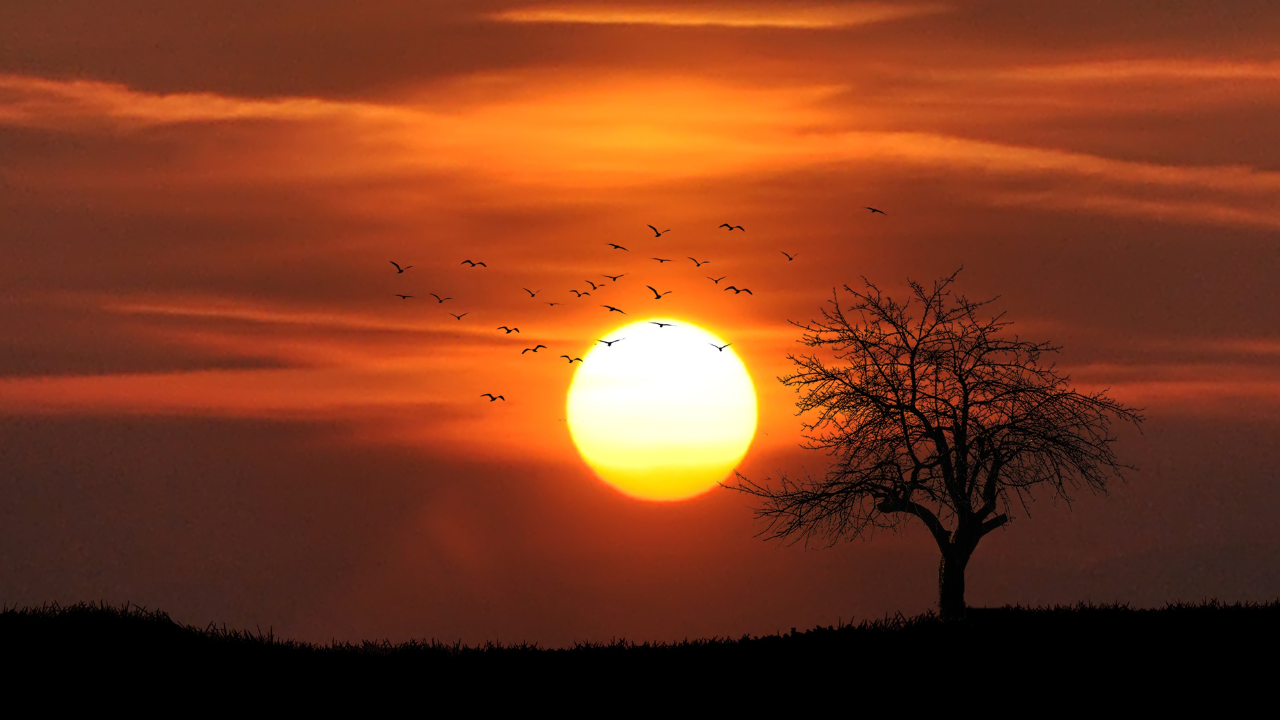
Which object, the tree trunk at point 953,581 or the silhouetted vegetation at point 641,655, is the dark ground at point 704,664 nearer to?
the silhouetted vegetation at point 641,655

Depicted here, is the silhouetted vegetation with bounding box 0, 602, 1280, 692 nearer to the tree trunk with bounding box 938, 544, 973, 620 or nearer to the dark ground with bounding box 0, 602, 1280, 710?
the dark ground with bounding box 0, 602, 1280, 710

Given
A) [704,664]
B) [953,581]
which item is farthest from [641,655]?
[953,581]

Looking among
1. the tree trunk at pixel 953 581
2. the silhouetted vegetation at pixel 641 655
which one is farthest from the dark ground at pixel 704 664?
the tree trunk at pixel 953 581

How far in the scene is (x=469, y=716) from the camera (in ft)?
69.8

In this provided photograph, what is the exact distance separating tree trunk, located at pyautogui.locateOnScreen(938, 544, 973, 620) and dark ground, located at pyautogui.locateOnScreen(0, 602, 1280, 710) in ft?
15.0

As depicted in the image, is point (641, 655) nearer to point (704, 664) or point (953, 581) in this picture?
point (704, 664)

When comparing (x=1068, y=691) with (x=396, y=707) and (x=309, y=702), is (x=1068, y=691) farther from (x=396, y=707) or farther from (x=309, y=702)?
(x=309, y=702)

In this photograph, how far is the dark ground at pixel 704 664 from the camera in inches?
869

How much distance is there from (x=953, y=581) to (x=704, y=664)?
33.3ft

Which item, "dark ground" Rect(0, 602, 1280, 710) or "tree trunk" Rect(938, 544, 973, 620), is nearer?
"dark ground" Rect(0, 602, 1280, 710)

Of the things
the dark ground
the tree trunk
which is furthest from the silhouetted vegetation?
the tree trunk

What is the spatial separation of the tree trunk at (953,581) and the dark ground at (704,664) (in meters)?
4.57

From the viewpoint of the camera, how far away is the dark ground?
72.4 ft

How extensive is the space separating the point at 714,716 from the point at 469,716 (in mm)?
3965
